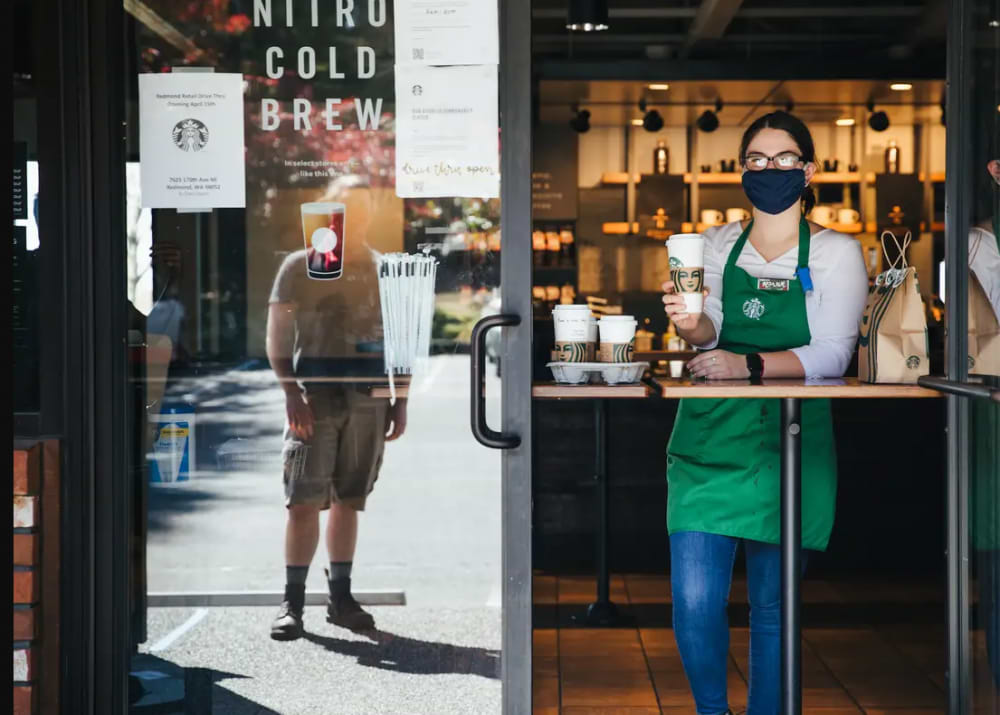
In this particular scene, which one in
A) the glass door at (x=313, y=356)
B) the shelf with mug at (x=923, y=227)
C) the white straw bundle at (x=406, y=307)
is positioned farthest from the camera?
the shelf with mug at (x=923, y=227)

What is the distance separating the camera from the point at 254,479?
119 inches

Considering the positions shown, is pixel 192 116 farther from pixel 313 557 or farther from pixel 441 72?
pixel 313 557

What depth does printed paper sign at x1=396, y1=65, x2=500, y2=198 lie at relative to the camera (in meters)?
2.68

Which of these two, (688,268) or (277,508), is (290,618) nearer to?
(277,508)

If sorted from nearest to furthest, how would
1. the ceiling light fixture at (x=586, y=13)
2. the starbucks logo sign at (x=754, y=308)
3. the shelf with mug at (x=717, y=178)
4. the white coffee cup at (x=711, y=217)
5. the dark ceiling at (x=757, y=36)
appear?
the starbucks logo sign at (x=754, y=308) → the ceiling light fixture at (x=586, y=13) → the dark ceiling at (x=757, y=36) → the white coffee cup at (x=711, y=217) → the shelf with mug at (x=717, y=178)

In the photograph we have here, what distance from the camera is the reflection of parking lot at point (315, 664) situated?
2895 millimetres

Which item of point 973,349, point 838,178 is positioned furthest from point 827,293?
point 838,178

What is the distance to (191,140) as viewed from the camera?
2.82 m

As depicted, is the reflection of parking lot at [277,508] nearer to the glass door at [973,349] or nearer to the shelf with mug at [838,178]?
the glass door at [973,349]

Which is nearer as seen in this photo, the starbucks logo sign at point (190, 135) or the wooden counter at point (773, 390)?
the wooden counter at point (773, 390)

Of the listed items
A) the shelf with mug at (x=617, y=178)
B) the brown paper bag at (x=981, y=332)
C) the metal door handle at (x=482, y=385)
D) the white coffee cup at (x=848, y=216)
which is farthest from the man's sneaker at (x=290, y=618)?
the white coffee cup at (x=848, y=216)

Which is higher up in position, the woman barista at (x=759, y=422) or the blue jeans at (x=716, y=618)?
the woman barista at (x=759, y=422)

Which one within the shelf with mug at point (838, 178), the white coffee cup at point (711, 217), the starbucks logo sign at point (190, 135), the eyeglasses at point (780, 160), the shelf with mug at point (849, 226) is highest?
the shelf with mug at point (838, 178)

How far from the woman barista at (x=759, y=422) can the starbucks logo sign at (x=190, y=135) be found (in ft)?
4.19
